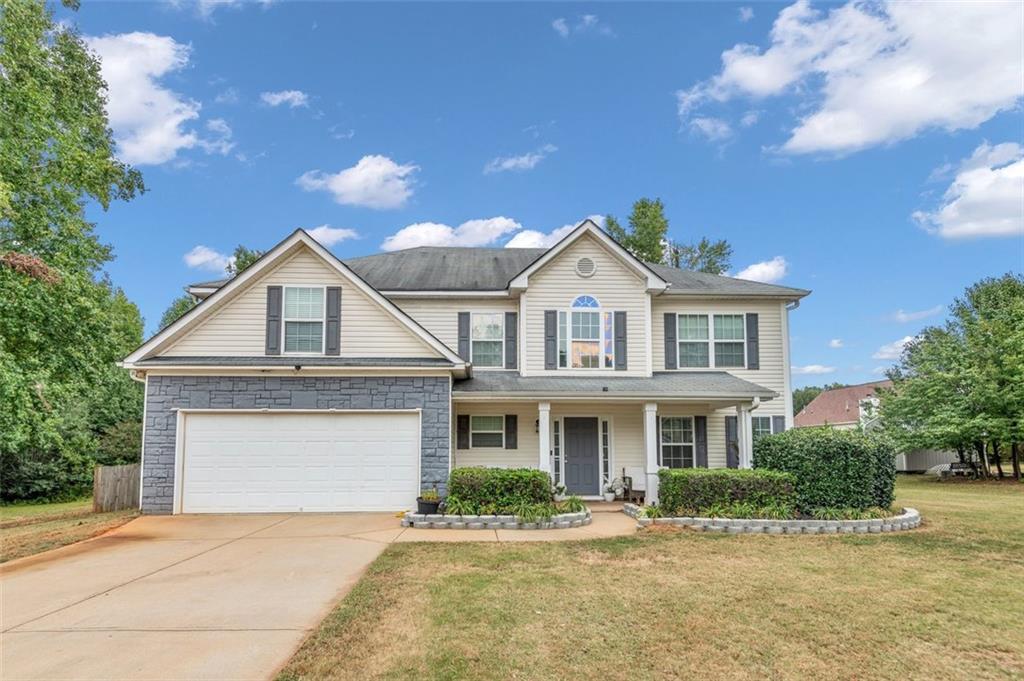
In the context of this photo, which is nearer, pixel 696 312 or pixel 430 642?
pixel 430 642

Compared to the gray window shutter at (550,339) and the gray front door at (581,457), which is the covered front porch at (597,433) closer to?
the gray front door at (581,457)

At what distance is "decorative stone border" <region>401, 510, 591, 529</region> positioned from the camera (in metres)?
Answer: 10.1

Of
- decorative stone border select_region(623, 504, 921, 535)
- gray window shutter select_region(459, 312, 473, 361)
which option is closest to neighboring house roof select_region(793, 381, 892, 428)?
decorative stone border select_region(623, 504, 921, 535)

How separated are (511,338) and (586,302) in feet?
7.09

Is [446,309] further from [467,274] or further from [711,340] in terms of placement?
[711,340]

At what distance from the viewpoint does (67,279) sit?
14117 mm

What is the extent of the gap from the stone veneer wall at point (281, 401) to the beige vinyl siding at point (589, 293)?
10.3 ft

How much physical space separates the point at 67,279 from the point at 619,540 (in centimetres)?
1467

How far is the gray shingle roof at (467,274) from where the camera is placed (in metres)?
14.8

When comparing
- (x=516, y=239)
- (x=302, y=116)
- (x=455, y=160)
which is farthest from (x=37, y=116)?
(x=516, y=239)

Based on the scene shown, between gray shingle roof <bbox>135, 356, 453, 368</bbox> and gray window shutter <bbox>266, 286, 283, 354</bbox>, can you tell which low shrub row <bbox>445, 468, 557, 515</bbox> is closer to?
gray shingle roof <bbox>135, 356, 453, 368</bbox>

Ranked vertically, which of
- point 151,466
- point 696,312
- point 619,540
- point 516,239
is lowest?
point 619,540

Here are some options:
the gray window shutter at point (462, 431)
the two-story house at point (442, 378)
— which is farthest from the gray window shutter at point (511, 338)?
the gray window shutter at point (462, 431)

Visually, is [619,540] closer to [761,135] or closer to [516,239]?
[761,135]
